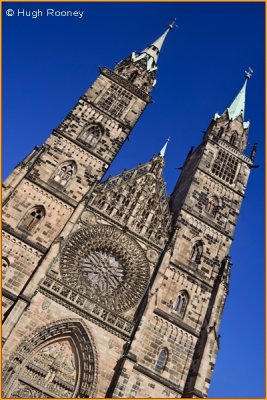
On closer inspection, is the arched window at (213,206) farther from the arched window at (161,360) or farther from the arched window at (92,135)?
the arched window at (161,360)

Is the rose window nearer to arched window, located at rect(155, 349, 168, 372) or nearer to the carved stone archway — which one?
the carved stone archway

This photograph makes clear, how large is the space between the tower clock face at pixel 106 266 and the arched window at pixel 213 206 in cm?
624

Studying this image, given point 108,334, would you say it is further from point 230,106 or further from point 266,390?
point 230,106

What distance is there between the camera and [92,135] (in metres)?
25.9

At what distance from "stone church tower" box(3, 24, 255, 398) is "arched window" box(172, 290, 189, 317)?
6 cm

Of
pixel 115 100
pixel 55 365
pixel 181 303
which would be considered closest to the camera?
pixel 55 365

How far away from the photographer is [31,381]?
17516mm

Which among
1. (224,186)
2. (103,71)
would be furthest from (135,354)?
(103,71)

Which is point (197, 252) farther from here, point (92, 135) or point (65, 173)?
point (92, 135)

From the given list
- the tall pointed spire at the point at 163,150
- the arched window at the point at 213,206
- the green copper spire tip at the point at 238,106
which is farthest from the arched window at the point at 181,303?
the green copper spire tip at the point at 238,106

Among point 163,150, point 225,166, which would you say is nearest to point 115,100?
point 163,150

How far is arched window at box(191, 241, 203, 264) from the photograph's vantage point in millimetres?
24031

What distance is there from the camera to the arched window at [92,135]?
2542 cm

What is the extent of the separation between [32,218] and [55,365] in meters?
7.29
